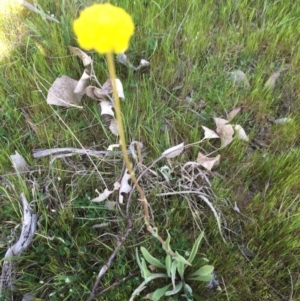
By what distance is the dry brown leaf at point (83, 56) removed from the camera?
170 centimetres

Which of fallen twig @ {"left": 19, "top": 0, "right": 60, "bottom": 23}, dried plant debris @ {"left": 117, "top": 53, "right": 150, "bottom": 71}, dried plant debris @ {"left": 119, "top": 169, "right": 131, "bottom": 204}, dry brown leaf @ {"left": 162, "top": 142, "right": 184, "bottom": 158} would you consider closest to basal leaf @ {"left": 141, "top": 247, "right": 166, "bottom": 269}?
dried plant debris @ {"left": 119, "top": 169, "right": 131, "bottom": 204}

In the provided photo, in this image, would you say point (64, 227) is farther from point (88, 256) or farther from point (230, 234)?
point (230, 234)

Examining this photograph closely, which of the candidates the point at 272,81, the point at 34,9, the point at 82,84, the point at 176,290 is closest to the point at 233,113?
the point at 272,81

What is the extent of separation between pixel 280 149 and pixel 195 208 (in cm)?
43

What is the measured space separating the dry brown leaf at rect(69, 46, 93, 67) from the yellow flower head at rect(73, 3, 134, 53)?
1.04 meters

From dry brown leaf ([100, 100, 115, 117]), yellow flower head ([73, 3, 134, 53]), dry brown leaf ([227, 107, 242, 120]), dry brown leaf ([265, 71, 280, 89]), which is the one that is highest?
yellow flower head ([73, 3, 134, 53])

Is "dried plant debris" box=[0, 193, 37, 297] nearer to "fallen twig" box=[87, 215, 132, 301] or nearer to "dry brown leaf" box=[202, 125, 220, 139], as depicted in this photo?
"fallen twig" box=[87, 215, 132, 301]

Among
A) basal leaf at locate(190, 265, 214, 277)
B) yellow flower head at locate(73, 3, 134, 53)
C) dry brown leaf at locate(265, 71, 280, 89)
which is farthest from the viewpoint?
dry brown leaf at locate(265, 71, 280, 89)

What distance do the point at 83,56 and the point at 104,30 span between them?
1122mm

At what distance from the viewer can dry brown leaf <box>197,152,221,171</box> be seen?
1496 millimetres

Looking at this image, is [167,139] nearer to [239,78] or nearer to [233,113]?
[233,113]

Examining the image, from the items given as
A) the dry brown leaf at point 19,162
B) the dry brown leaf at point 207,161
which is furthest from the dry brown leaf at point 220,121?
the dry brown leaf at point 19,162

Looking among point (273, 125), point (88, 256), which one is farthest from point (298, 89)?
point (88, 256)

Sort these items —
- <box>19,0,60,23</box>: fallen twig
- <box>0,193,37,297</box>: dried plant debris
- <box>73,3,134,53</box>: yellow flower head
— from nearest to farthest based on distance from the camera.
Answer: <box>73,3,134,53</box>: yellow flower head → <box>0,193,37,297</box>: dried plant debris → <box>19,0,60,23</box>: fallen twig
